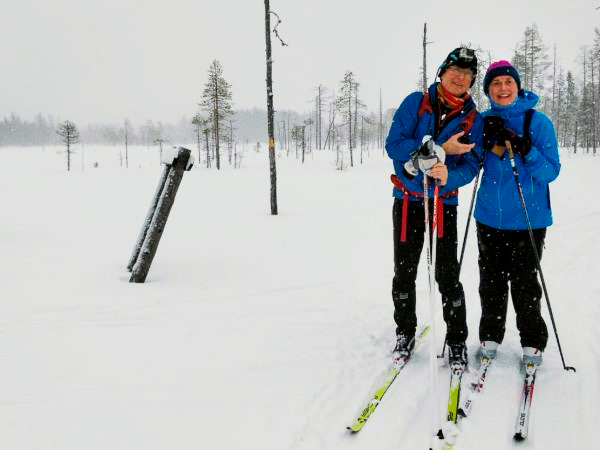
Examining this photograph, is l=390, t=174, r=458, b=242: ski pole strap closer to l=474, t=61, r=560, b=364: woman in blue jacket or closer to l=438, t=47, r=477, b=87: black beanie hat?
l=474, t=61, r=560, b=364: woman in blue jacket

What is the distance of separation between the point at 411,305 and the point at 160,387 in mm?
2320

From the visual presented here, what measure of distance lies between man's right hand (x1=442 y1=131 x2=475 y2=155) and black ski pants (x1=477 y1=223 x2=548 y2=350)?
84cm

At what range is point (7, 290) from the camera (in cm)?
527

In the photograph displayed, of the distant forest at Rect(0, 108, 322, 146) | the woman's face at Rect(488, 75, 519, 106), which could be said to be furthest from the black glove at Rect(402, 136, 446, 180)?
the distant forest at Rect(0, 108, 322, 146)

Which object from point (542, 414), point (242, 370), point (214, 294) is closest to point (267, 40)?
point (214, 294)

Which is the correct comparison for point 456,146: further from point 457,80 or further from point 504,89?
point 504,89

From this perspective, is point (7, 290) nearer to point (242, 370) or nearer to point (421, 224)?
point (242, 370)

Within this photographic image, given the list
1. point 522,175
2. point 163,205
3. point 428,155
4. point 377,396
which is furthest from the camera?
point 163,205

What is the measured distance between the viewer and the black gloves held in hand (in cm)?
318

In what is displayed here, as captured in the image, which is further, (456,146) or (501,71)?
(501,71)

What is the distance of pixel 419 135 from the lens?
3.36m

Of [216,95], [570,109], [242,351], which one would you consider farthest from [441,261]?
[570,109]

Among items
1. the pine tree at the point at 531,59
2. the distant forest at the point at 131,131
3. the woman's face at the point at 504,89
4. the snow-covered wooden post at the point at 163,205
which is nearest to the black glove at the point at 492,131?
the woman's face at the point at 504,89

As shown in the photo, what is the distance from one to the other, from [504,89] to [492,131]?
34 cm
